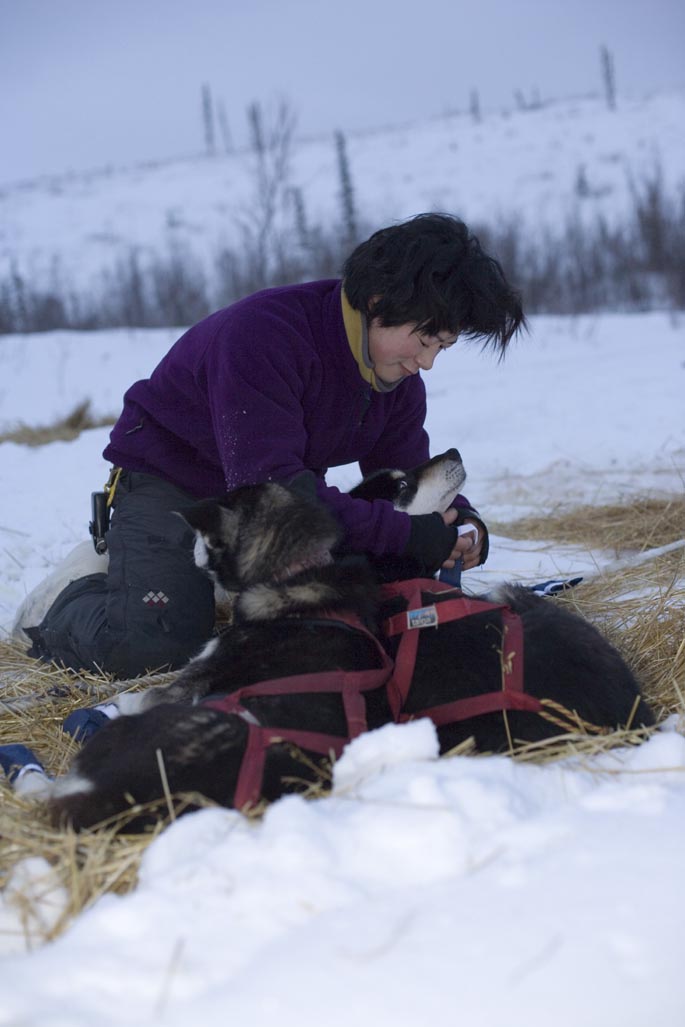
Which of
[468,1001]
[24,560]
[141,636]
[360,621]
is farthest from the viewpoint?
[24,560]

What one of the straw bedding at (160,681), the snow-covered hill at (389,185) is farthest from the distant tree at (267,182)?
the straw bedding at (160,681)

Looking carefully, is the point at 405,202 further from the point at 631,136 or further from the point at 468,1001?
the point at 468,1001

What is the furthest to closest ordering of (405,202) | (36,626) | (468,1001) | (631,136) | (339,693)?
1. (631,136)
2. (405,202)
3. (36,626)
4. (339,693)
5. (468,1001)

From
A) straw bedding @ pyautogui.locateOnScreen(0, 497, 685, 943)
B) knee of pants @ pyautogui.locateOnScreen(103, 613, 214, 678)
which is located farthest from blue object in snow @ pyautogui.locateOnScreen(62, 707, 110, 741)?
knee of pants @ pyautogui.locateOnScreen(103, 613, 214, 678)

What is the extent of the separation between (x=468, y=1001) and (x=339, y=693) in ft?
2.80

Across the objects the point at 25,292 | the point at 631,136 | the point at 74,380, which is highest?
the point at 631,136

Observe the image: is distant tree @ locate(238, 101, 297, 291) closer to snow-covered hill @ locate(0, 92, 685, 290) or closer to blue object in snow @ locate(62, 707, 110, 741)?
snow-covered hill @ locate(0, 92, 685, 290)

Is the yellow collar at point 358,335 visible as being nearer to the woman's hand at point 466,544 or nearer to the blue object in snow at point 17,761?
the woman's hand at point 466,544

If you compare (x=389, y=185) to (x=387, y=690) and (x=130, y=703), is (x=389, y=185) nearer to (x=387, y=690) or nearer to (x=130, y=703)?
(x=130, y=703)

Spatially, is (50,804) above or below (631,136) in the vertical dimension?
below

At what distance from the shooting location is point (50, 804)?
5.57 feet

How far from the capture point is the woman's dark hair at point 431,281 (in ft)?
8.34

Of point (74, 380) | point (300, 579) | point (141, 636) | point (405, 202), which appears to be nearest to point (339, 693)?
point (300, 579)

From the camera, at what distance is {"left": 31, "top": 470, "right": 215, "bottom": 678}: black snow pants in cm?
291
